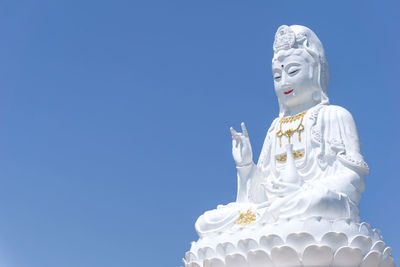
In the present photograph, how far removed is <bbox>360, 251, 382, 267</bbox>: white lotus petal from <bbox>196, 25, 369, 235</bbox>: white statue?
45cm

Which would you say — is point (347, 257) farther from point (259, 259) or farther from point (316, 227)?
point (259, 259)

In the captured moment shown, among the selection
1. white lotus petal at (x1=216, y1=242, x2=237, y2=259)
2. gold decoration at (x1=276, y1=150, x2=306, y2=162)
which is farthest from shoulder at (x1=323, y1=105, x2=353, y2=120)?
white lotus petal at (x1=216, y1=242, x2=237, y2=259)

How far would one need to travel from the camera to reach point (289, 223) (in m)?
6.05

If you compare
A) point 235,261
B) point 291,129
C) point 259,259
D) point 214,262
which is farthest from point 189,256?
point 291,129

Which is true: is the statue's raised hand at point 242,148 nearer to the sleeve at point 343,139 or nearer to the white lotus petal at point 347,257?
the sleeve at point 343,139

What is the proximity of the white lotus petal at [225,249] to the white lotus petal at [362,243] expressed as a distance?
1.16 meters

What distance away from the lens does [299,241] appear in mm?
5930

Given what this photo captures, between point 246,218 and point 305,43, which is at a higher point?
point 305,43

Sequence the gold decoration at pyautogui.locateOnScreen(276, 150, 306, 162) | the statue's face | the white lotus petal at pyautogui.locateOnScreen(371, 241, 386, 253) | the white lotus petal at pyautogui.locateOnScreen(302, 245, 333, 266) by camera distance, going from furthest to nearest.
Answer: the statue's face → the gold decoration at pyautogui.locateOnScreen(276, 150, 306, 162) → the white lotus petal at pyautogui.locateOnScreen(371, 241, 386, 253) → the white lotus petal at pyautogui.locateOnScreen(302, 245, 333, 266)

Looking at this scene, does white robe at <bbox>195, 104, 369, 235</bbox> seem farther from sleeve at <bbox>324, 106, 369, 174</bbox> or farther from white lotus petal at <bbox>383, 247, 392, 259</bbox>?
white lotus petal at <bbox>383, 247, 392, 259</bbox>

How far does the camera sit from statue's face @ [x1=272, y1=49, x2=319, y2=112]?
303 inches

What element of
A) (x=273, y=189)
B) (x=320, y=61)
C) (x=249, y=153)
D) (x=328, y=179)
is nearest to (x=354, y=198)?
(x=328, y=179)

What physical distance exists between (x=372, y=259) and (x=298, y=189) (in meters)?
1.00

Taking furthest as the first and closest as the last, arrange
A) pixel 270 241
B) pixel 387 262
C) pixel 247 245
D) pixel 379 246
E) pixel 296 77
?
pixel 296 77, pixel 387 262, pixel 379 246, pixel 247 245, pixel 270 241
